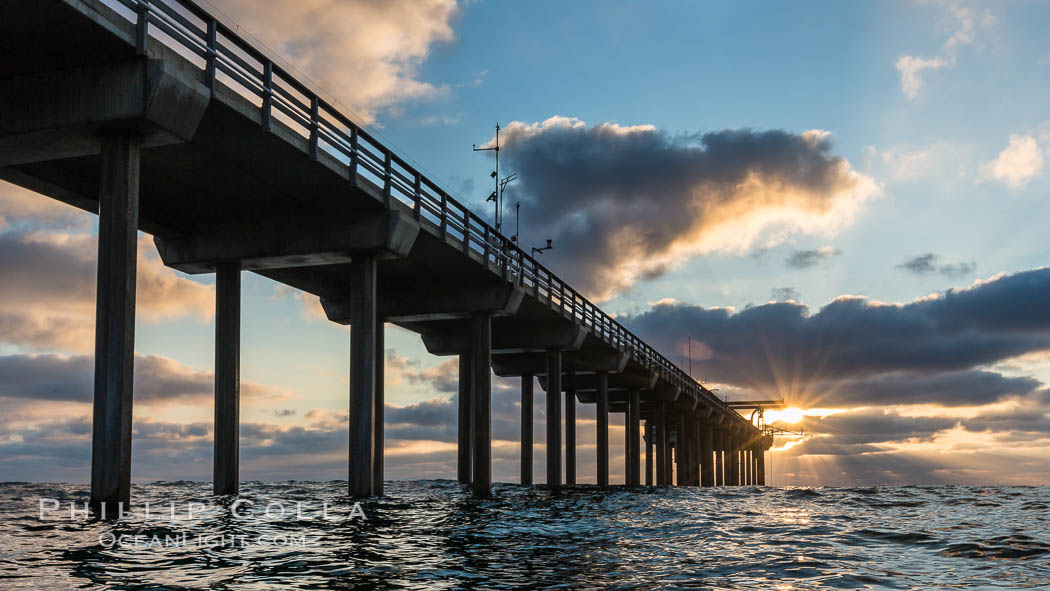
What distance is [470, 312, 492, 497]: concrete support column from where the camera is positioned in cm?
3616

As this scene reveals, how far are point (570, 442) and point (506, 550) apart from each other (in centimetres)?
4155

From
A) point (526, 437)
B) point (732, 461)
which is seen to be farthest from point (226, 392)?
point (732, 461)

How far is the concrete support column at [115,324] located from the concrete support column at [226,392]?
981cm

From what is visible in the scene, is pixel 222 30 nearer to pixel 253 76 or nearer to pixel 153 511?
pixel 253 76

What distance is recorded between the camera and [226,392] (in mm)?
27797

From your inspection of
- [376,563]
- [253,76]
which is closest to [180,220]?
[253,76]

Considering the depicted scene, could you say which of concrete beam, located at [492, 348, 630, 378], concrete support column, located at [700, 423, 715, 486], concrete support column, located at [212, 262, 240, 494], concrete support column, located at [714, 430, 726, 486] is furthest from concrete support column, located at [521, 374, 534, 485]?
concrete support column, located at [714, 430, 726, 486]

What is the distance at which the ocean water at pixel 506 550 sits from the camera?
402 inches

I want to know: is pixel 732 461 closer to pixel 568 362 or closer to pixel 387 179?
pixel 568 362

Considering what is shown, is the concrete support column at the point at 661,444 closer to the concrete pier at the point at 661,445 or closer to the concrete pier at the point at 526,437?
the concrete pier at the point at 661,445

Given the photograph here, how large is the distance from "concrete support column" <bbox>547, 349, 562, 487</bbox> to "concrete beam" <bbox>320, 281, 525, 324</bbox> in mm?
10284

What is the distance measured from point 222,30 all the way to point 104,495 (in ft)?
33.1

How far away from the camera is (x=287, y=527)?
1661 centimetres

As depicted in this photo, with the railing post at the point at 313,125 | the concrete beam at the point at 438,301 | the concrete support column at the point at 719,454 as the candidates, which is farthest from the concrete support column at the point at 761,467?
the railing post at the point at 313,125
